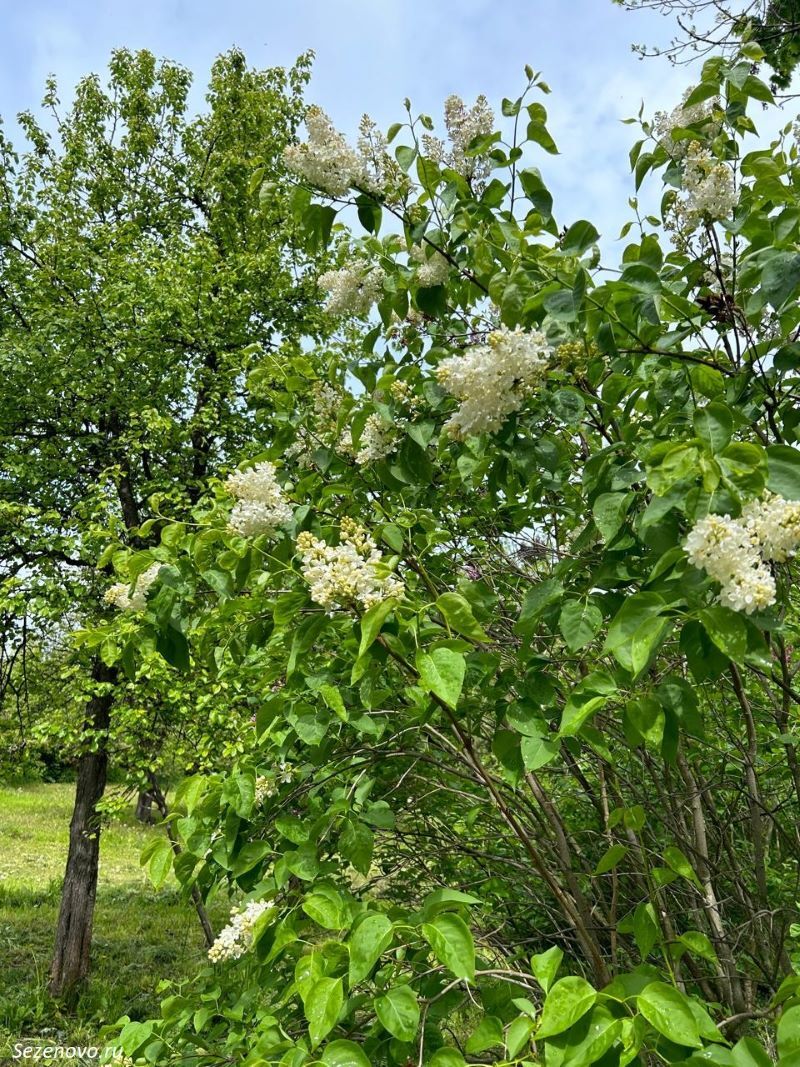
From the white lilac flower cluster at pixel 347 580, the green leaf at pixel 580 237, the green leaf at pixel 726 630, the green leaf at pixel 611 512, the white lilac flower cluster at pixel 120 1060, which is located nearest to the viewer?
the green leaf at pixel 726 630

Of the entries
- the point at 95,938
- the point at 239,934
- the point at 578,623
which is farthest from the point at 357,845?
the point at 95,938

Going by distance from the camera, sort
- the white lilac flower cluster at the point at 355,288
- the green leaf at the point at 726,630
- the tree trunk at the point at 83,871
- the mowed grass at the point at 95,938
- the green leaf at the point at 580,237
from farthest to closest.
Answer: the tree trunk at the point at 83,871
the mowed grass at the point at 95,938
the white lilac flower cluster at the point at 355,288
the green leaf at the point at 580,237
the green leaf at the point at 726,630

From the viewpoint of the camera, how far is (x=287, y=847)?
1.74m

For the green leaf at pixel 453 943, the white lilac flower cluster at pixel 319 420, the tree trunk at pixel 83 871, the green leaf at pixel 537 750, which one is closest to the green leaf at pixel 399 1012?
the green leaf at pixel 453 943

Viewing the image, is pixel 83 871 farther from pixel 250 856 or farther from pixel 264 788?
pixel 250 856

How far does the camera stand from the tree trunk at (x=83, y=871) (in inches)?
256

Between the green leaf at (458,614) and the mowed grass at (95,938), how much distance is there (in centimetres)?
393

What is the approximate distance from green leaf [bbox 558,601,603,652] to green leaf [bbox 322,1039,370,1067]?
755 millimetres

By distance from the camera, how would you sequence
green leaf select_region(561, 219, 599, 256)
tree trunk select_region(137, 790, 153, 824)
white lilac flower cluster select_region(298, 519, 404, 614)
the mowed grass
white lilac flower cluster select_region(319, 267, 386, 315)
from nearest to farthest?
white lilac flower cluster select_region(298, 519, 404, 614)
green leaf select_region(561, 219, 599, 256)
white lilac flower cluster select_region(319, 267, 386, 315)
the mowed grass
tree trunk select_region(137, 790, 153, 824)

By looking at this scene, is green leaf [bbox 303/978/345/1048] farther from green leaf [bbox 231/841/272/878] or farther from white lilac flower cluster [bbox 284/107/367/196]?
white lilac flower cluster [bbox 284/107/367/196]

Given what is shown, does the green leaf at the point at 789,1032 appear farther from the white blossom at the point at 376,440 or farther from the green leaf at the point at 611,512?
Answer: the white blossom at the point at 376,440

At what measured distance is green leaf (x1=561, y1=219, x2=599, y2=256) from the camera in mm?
1534

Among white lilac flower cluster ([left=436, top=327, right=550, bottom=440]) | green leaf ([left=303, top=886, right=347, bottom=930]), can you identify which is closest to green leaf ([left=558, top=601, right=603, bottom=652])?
white lilac flower cluster ([left=436, top=327, right=550, bottom=440])

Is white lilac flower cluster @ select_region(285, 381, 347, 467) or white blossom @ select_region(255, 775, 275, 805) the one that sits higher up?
white lilac flower cluster @ select_region(285, 381, 347, 467)
